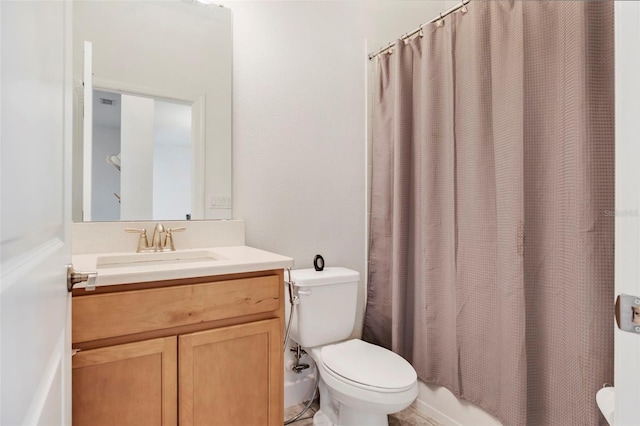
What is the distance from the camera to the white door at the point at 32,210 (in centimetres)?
29

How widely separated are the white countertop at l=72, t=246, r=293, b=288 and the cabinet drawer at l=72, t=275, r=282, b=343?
4 cm

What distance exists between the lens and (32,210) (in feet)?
1.25

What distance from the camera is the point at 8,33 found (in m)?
0.29

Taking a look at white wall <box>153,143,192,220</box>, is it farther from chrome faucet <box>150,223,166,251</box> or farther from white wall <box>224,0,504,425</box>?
white wall <box>224,0,504,425</box>

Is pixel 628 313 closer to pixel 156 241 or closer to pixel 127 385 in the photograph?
pixel 127 385

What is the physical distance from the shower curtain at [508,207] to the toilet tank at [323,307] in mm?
268

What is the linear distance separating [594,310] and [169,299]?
1.34 metres

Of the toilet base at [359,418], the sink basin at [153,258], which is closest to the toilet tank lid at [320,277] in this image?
the sink basin at [153,258]

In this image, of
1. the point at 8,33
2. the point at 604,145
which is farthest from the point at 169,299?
the point at 604,145

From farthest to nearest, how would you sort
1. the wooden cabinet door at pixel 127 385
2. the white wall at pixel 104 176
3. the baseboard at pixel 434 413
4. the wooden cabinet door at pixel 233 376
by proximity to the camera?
the baseboard at pixel 434 413, the white wall at pixel 104 176, the wooden cabinet door at pixel 233 376, the wooden cabinet door at pixel 127 385

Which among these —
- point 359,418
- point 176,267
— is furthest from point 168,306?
point 359,418

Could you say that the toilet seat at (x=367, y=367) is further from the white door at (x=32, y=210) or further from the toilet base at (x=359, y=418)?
the white door at (x=32, y=210)

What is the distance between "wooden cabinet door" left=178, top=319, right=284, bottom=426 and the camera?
109 centimetres

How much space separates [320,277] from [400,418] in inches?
33.2
